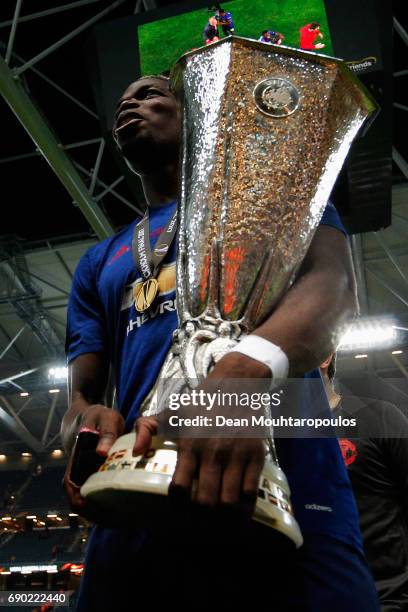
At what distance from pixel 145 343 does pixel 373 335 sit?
34.1 feet

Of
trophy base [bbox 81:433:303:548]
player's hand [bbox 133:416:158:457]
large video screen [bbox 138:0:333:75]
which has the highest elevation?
large video screen [bbox 138:0:333:75]

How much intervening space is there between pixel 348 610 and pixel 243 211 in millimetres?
490

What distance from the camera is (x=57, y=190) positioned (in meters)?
7.58

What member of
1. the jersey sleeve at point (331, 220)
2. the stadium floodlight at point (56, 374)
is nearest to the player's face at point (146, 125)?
the jersey sleeve at point (331, 220)

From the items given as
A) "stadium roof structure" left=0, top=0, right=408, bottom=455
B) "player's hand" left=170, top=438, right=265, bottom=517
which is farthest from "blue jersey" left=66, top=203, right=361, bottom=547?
"stadium roof structure" left=0, top=0, right=408, bottom=455

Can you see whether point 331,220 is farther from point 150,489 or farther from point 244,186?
point 150,489

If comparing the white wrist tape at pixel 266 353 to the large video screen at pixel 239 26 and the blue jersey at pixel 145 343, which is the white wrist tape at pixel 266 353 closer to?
the blue jersey at pixel 145 343

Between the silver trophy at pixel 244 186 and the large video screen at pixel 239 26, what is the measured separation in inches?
106

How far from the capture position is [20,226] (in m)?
8.41

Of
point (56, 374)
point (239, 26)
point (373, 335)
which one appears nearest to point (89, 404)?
point (239, 26)

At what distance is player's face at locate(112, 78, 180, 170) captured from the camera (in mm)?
982

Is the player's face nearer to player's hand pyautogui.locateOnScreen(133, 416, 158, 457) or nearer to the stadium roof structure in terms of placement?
player's hand pyautogui.locateOnScreen(133, 416, 158, 457)

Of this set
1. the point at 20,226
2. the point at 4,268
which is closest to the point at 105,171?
the point at 20,226

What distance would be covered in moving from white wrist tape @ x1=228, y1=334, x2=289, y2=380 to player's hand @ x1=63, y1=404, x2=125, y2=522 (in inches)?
7.3
